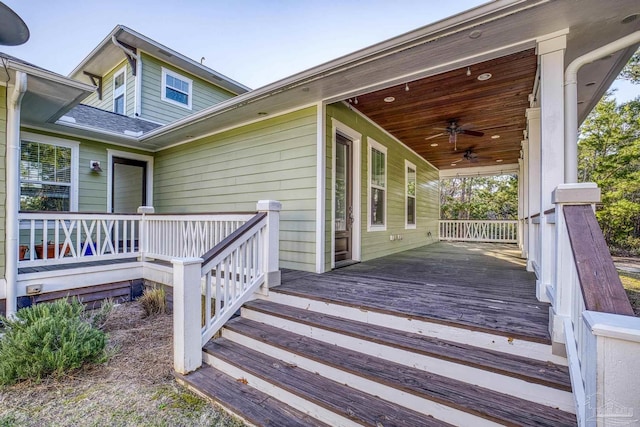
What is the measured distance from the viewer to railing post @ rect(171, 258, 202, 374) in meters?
2.50

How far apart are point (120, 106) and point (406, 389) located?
965 centimetres

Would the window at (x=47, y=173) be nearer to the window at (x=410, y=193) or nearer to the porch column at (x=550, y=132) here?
the window at (x=410, y=193)

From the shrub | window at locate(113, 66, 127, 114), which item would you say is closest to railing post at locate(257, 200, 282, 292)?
the shrub

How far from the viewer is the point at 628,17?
2.41 metres

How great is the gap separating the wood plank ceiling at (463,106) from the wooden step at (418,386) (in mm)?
3370

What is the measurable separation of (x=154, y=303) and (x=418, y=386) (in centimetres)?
376

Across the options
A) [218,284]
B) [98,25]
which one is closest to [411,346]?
[218,284]

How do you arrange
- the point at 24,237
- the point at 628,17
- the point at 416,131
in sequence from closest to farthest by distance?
1. the point at 628,17
2. the point at 24,237
3. the point at 416,131

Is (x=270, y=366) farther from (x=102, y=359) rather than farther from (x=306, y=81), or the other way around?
(x=306, y=81)

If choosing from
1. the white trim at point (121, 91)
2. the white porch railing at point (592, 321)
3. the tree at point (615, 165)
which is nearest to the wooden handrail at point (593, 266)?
the white porch railing at point (592, 321)

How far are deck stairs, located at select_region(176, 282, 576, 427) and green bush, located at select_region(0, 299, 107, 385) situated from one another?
104 centimetres

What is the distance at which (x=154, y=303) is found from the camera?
4.20 meters

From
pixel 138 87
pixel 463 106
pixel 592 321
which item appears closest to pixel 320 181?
pixel 463 106

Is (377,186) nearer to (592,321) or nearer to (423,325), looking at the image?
(423,325)
